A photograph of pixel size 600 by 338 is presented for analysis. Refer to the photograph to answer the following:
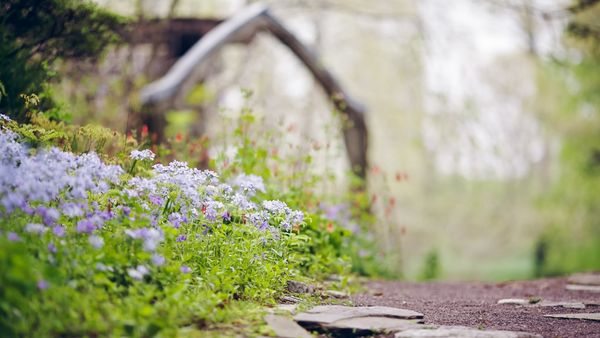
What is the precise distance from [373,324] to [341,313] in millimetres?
245

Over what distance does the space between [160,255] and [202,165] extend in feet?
16.1

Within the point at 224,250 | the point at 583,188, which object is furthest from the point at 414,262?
the point at 224,250

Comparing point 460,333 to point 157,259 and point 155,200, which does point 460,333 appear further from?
point 155,200

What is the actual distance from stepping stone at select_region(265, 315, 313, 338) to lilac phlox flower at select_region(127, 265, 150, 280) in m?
0.66

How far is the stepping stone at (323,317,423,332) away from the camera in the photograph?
10.4ft

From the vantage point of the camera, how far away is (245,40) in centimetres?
820

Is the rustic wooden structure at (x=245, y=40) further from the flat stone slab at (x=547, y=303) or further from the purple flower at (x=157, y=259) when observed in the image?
the purple flower at (x=157, y=259)

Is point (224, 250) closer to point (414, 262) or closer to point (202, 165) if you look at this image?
point (202, 165)

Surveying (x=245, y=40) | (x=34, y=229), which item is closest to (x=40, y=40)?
(x=34, y=229)

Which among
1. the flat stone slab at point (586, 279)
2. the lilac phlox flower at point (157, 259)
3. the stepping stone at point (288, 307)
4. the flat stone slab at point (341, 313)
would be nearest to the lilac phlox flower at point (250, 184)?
the stepping stone at point (288, 307)

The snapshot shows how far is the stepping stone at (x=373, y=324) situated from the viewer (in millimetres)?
3184

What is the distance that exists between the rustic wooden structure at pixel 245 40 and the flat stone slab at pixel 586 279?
2.63 m

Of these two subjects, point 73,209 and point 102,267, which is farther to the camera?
point 73,209

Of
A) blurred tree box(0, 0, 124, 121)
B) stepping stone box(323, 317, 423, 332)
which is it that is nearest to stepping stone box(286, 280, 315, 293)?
stepping stone box(323, 317, 423, 332)
